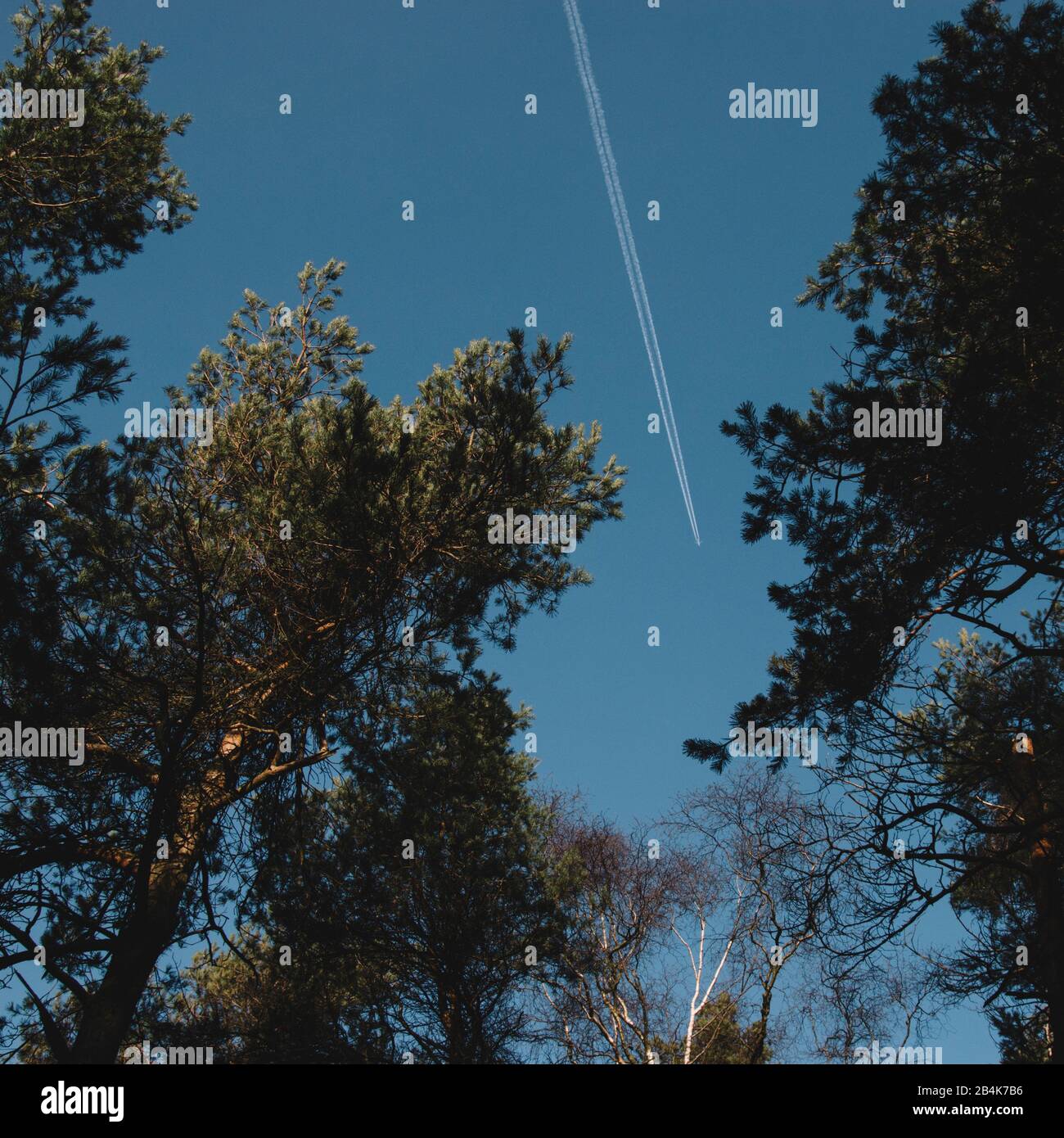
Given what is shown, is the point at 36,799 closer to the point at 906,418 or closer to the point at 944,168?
the point at 906,418

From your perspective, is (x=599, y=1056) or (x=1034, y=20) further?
(x=599, y=1056)

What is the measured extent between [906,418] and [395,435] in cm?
510

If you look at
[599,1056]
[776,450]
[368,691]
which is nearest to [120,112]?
[368,691]

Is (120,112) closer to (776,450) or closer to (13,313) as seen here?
(13,313)

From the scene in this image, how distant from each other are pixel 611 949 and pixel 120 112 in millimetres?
13495

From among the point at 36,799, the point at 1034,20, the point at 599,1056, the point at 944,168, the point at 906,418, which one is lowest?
the point at 599,1056

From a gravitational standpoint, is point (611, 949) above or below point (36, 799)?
below

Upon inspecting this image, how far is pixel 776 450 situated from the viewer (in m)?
8.34
